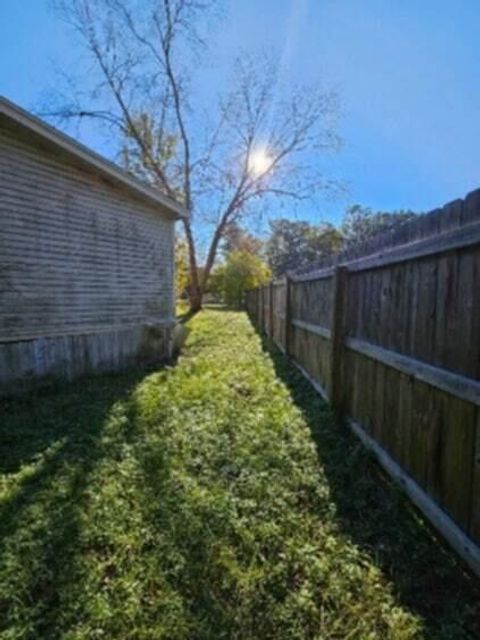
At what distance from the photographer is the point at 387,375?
3199mm

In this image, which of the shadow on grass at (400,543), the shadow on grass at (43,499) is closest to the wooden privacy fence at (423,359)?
the shadow on grass at (400,543)

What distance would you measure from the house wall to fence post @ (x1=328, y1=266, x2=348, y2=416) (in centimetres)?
448

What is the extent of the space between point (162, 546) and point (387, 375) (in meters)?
1.87

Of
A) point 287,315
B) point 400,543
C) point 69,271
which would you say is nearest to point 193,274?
point 287,315

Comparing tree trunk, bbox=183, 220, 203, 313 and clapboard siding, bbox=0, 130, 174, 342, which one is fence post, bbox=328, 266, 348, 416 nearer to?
clapboard siding, bbox=0, 130, 174, 342

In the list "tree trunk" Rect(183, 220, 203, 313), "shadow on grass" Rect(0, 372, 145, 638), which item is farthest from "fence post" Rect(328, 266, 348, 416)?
"tree trunk" Rect(183, 220, 203, 313)

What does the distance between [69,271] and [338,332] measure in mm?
4689

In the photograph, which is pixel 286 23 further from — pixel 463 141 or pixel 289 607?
pixel 289 607

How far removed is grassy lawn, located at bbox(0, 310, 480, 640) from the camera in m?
1.94

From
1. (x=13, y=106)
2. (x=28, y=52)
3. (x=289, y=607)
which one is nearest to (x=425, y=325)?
(x=289, y=607)

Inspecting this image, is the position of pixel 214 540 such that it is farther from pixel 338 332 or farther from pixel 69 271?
pixel 69 271

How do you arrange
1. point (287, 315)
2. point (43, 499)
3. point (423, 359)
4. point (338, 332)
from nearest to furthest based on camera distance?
1. point (423, 359)
2. point (43, 499)
3. point (338, 332)
4. point (287, 315)

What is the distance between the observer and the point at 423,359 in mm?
2576

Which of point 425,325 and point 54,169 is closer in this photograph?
point 425,325
